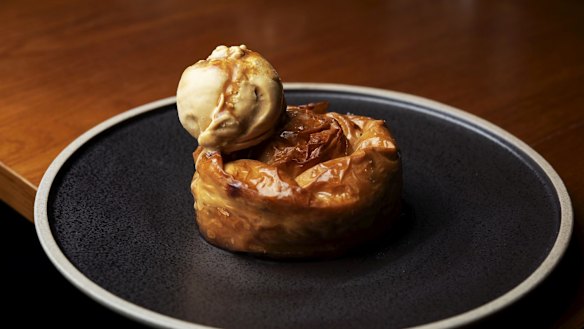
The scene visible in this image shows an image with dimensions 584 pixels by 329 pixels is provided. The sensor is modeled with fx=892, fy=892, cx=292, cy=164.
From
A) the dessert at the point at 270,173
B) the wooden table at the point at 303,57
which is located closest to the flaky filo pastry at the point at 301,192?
the dessert at the point at 270,173

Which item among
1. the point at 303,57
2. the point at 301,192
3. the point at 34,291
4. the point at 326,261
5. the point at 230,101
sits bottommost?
the point at 34,291

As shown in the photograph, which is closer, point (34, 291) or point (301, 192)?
point (301, 192)

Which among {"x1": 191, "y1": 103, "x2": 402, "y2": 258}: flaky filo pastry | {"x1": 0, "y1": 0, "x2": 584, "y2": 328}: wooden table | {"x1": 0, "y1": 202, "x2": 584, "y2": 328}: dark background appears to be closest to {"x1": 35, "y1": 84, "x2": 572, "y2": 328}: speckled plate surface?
{"x1": 191, "y1": 103, "x2": 402, "y2": 258}: flaky filo pastry

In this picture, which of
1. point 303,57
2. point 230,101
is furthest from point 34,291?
point 230,101

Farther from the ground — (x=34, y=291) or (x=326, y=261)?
(x=326, y=261)

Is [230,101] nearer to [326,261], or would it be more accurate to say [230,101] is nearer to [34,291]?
[326,261]

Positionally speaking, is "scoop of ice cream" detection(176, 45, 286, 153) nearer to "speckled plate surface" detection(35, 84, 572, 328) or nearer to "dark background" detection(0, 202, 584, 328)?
"speckled plate surface" detection(35, 84, 572, 328)

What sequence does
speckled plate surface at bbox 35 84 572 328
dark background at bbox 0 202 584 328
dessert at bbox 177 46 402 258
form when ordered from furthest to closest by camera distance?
dark background at bbox 0 202 584 328
dessert at bbox 177 46 402 258
speckled plate surface at bbox 35 84 572 328
